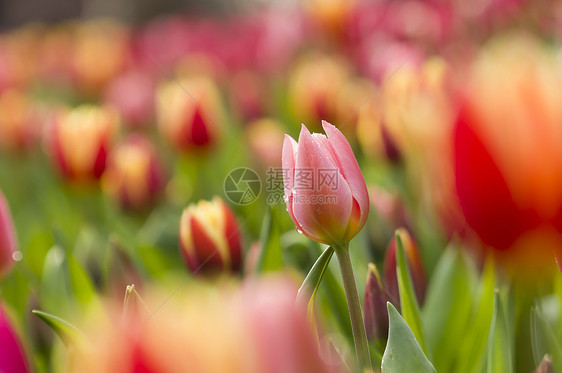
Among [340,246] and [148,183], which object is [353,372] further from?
[148,183]

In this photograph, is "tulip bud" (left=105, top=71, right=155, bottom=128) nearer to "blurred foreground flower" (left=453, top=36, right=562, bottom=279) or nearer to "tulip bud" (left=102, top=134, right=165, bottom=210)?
"tulip bud" (left=102, top=134, right=165, bottom=210)

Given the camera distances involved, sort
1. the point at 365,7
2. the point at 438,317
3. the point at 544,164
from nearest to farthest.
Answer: the point at 544,164 → the point at 438,317 → the point at 365,7

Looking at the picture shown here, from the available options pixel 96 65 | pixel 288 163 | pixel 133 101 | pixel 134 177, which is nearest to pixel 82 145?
pixel 134 177

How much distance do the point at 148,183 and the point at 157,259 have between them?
22 centimetres

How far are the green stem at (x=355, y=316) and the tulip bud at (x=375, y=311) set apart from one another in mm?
93

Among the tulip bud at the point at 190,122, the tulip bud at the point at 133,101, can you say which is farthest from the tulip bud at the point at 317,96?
the tulip bud at the point at 133,101

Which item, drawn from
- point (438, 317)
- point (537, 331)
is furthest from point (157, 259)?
point (537, 331)

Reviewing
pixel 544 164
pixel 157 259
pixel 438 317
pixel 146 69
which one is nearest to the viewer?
pixel 544 164

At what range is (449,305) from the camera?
21.5 inches

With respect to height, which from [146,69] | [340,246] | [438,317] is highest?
[146,69]

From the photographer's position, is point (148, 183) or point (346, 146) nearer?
point (346, 146)

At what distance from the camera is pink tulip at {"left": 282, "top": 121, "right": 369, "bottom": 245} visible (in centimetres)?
37

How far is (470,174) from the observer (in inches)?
13.0

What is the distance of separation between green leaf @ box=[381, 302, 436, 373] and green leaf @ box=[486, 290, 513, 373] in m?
0.05
